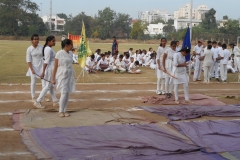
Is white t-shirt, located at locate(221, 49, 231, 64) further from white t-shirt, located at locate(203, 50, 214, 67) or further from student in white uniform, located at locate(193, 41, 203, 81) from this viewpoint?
white t-shirt, located at locate(203, 50, 214, 67)

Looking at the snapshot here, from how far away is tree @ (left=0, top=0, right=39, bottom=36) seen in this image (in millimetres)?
64000

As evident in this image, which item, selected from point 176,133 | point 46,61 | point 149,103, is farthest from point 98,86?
point 176,133

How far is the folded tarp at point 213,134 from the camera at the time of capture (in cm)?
593

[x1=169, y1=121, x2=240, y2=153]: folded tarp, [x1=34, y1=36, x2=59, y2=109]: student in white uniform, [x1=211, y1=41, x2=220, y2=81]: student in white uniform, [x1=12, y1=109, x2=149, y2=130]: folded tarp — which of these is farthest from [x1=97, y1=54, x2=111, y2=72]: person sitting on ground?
[x1=169, y1=121, x2=240, y2=153]: folded tarp

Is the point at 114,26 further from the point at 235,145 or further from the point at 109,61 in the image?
the point at 235,145

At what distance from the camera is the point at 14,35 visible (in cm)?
6494

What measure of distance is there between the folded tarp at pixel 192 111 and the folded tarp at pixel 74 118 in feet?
2.46

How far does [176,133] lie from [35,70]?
13.5ft

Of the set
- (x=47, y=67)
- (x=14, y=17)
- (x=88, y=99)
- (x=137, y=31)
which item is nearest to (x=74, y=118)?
(x=47, y=67)

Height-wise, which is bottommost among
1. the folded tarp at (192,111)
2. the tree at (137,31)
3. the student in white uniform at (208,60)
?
the folded tarp at (192,111)

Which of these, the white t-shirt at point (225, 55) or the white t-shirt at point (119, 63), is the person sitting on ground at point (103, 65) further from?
the white t-shirt at point (225, 55)

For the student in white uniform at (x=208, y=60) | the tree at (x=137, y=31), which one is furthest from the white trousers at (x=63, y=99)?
the tree at (x=137, y=31)

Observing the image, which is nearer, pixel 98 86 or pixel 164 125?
pixel 164 125

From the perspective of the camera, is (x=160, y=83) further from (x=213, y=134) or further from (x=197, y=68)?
(x=213, y=134)
